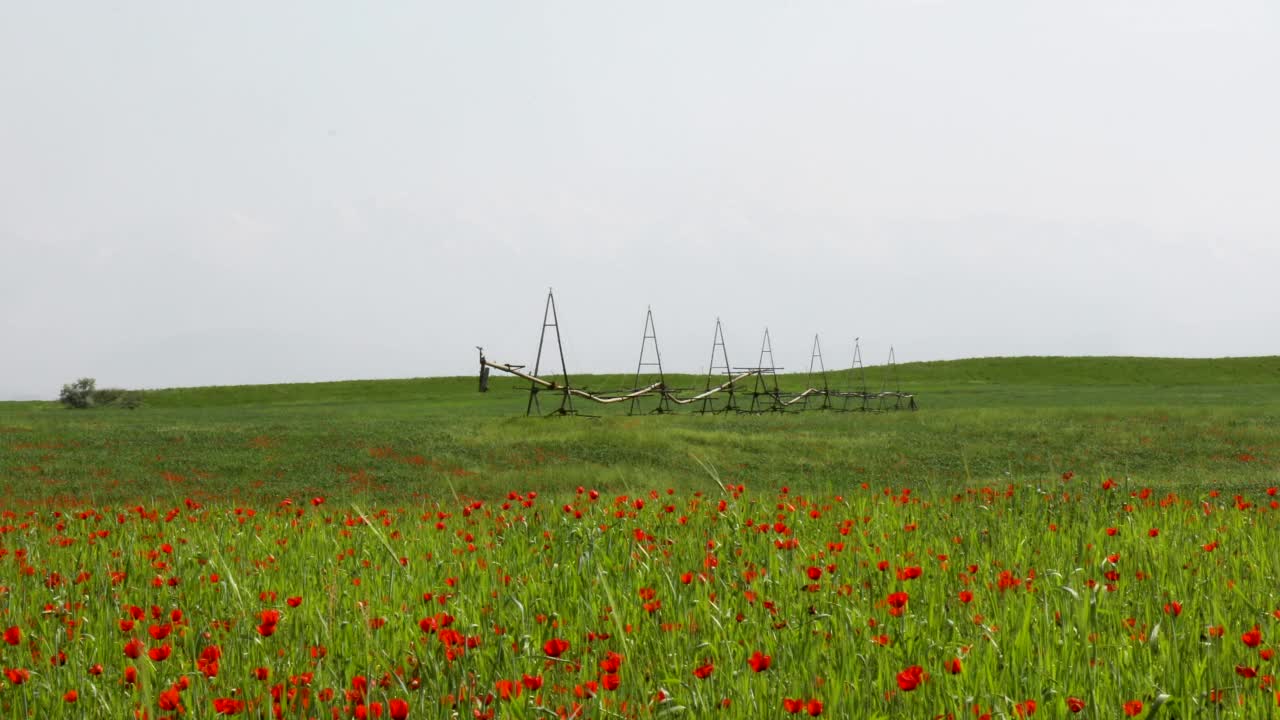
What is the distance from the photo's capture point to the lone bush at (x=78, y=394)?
208ft

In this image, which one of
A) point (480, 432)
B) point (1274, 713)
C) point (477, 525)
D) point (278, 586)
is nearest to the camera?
point (1274, 713)

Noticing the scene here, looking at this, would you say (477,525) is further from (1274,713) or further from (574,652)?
(1274,713)

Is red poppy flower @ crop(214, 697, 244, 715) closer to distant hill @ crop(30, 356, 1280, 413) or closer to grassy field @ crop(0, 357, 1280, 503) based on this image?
grassy field @ crop(0, 357, 1280, 503)

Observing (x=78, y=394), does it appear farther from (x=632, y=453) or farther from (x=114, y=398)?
(x=632, y=453)

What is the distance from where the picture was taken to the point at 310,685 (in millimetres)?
3787

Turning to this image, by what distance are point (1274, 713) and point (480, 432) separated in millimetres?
23587

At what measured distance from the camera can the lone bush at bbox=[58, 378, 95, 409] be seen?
208 ft

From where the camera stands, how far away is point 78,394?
64.0m

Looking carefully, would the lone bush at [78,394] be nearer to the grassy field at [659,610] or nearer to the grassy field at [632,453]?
the grassy field at [632,453]

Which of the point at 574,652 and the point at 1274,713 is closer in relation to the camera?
the point at 1274,713

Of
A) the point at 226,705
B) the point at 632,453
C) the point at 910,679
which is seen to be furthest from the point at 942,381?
the point at 226,705

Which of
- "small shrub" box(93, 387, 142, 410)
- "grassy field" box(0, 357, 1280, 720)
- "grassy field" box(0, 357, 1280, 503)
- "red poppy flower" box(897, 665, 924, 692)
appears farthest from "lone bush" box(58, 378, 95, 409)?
"red poppy flower" box(897, 665, 924, 692)

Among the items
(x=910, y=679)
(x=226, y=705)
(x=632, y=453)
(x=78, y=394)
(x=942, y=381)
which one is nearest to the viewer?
(x=910, y=679)

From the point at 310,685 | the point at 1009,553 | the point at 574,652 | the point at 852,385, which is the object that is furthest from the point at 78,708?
the point at 852,385
